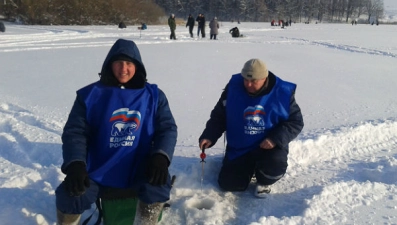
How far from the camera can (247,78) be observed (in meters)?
2.92

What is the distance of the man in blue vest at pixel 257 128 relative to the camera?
2.95 m

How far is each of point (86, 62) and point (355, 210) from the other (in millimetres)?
8239

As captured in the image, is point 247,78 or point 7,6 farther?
point 7,6

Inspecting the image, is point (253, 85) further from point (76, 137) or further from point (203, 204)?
point (76, 137)

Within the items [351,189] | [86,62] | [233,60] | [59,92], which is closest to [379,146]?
[351,189]

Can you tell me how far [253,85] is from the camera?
2977 millimetres

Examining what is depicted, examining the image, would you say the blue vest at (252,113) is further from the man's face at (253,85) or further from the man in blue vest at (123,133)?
the man in blue vest at (123,133)

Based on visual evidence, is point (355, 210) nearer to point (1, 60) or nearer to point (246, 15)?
point (1, 60)

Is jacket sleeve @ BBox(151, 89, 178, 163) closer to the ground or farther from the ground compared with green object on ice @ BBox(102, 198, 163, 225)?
farther from the ground

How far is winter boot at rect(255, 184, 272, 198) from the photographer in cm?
301

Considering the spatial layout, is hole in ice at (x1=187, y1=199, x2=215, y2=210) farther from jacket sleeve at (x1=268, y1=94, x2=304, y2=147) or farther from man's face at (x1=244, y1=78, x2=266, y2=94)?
man's face at (x1=244, y1=78, x2=266, y2=94)

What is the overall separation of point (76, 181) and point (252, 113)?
1.47m

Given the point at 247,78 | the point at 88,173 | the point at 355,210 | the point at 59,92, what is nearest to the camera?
the point at 88,173

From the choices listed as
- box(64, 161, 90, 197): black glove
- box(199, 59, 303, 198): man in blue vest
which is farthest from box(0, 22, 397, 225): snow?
box(64, 161, 90, 197): black glove
